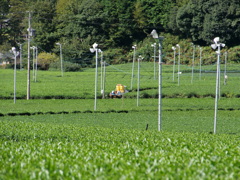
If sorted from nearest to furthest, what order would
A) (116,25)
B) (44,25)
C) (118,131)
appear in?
(118,131) < (44,25) < (116,25)

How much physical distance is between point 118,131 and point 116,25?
8414 cm

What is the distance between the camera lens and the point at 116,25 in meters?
105

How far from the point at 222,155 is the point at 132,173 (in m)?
3.89

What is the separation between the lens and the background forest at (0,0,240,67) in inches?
3607

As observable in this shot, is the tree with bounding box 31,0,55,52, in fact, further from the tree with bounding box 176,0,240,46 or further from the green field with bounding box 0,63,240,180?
the tree with bounding box 176,0,240,46

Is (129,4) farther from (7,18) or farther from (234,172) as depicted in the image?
(234,172)

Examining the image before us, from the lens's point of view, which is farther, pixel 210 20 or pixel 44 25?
pixel 44 25

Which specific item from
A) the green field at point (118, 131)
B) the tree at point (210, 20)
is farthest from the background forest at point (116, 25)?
the green field at point (118, 131)

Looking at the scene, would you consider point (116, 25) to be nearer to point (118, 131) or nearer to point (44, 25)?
point (44, 25)

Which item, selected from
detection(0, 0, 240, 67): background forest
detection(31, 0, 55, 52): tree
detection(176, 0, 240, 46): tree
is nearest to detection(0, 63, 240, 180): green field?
detection(0, 0, 240, 67): background forest

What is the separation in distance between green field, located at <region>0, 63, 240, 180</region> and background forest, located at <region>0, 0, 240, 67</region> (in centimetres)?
1087

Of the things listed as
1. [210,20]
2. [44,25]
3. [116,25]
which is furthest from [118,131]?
[116,25]

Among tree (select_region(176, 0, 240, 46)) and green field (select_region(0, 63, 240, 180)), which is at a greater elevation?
tree (select_region(176, 0, 240, 46))

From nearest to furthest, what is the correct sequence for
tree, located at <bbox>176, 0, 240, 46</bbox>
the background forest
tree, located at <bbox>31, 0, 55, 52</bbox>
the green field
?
the green field < tree, located at <bbox>176, 0, 240, 46</bbox> < the background forest < tree, located at <bbox>31, 0, 55, 52</bbox>
